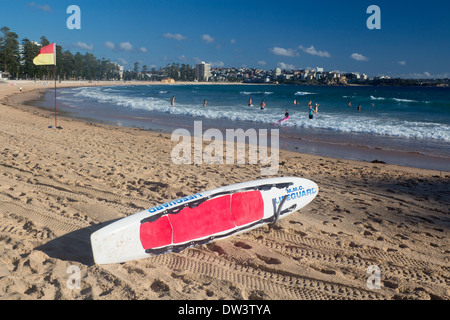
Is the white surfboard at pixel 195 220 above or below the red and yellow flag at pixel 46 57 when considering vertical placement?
below

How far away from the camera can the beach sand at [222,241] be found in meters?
3.62

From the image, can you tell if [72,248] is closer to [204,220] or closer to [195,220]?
[195,220]

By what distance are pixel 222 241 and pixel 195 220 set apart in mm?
573

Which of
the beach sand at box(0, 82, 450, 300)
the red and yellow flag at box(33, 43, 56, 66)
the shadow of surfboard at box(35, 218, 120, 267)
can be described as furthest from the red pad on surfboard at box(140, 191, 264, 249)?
the red and yellow flag at box(33, 43, 56, 66)

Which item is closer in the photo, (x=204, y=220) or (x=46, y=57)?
(x=204, y=220)

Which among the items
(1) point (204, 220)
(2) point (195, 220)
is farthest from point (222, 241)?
(2) point (195, 220)

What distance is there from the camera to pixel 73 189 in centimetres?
636

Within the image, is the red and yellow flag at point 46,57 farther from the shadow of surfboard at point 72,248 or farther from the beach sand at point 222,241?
the shadow of surfboard at point 72,248

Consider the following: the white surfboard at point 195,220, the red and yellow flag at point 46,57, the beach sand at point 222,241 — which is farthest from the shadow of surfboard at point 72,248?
the red and yellow flag at point 46,57

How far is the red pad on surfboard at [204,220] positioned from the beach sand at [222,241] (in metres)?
0.23

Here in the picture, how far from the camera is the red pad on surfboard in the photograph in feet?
13.9

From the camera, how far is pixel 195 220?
455 centimetres

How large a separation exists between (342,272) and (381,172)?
608cm

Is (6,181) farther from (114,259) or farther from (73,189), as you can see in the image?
(114,259)
